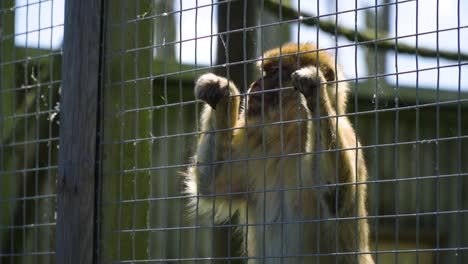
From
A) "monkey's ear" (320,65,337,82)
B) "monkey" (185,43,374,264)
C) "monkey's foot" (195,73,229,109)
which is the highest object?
"monkey's ear" (320,65,337,82)

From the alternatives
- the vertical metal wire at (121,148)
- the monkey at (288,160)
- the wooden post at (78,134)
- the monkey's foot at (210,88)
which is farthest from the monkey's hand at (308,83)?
the wooden post at (78,134)

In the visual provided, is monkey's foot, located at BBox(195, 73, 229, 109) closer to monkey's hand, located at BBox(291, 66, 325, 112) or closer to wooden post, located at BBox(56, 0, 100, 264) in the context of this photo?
wooden post, located at BBox(56, 0, 100, 264)

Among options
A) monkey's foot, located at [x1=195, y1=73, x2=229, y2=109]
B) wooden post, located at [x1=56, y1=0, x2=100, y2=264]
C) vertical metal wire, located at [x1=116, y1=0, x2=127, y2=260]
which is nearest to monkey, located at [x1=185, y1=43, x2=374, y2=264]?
monkey's foot, located at [x1=195, y1=73, x2=229, y2=109]

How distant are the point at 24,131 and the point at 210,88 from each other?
2141 mm

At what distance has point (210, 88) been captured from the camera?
488cm

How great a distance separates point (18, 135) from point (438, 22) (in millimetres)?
4483

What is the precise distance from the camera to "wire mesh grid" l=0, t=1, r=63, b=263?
5.35 m

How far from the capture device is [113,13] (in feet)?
15.9

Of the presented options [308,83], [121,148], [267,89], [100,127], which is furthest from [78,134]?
[308,83]

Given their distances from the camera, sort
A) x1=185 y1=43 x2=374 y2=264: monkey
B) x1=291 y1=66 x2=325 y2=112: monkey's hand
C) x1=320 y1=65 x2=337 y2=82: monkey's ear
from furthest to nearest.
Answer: x1=320 y1=65 x2=337 y2=82: monkey's ear → x1=185 y1=43 x2=374 y2=264: monkey → x1=291 y1=66 x2=325 y2=112: monkey's hand

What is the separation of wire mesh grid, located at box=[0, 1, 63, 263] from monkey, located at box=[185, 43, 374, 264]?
0.92 metres

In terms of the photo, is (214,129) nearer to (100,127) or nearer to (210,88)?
(210,88)

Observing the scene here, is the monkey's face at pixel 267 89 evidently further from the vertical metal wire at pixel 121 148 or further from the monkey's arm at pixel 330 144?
the vertical metal wire at pixel 121 148

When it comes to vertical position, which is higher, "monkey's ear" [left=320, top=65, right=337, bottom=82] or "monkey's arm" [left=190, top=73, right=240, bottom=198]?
"monkey's ear" [left=320, top=65, right=337, bottom=82]
